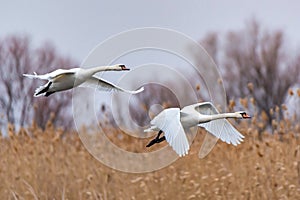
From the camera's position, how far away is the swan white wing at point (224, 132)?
4.97 feet

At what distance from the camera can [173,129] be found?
1.28 meters

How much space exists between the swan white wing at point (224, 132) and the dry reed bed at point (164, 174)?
5.75ft

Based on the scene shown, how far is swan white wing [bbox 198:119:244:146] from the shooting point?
1515 mm

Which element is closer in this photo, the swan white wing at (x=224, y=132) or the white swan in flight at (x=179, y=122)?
the white swan in flight at (x=179, y=122)

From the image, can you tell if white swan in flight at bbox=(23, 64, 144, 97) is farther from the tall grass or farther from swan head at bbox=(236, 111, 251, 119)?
the tall grass

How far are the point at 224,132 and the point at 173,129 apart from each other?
33cm

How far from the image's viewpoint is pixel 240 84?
51.2 feet

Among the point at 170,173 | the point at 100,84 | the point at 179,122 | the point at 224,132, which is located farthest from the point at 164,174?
the point at 179,122

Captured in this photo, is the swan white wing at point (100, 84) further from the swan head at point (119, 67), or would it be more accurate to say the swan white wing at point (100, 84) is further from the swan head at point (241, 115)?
the swan head at point (241, 115)

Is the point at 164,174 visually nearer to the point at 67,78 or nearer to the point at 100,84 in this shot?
the point at 100,84

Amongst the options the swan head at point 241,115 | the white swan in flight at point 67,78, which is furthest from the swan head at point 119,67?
the swan head at point 241,115

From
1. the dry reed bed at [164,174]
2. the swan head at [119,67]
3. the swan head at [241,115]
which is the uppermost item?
the swan head at [119,67]

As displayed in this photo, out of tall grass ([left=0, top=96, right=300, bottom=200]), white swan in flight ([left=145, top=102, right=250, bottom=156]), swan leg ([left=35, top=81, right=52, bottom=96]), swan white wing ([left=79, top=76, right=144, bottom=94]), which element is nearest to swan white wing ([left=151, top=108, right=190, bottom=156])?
white swan in flight ([left=145, top=102, right=250, bottom=156])

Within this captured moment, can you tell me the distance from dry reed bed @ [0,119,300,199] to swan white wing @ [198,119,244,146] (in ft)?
5.75
